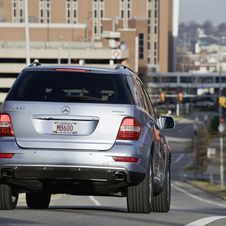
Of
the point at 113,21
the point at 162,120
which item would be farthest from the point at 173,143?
the point at 162,120

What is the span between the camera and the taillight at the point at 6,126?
6824 mm

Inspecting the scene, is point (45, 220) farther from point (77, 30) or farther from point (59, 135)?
point (77, 30)

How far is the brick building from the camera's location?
348ft

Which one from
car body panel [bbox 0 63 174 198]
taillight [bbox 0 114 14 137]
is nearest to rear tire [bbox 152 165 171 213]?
car body panel [bbox 0 63 174 198]

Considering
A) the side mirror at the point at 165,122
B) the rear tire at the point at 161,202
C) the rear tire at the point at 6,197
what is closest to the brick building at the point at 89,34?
the side mirror at the point at 165,122

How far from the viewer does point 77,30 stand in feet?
427

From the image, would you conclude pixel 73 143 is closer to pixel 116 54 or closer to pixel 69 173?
pixel 69 173

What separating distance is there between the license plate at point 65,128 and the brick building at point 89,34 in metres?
54.6

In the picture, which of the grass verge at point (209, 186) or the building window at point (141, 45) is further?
the building window at point (141, 45)

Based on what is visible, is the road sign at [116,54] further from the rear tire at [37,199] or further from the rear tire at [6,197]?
the rear tire at [6,197]

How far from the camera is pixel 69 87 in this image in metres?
7.16

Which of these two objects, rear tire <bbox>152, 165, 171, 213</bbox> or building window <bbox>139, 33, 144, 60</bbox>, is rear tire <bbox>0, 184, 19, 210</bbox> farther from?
building window <bbox>139, 33, 144, 60</bbox>

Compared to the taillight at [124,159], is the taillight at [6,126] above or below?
above

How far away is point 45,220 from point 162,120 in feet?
9.64
